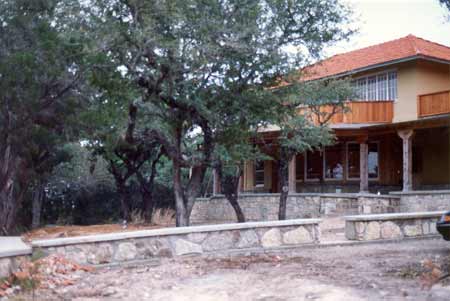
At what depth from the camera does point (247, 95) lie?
39.5 feet

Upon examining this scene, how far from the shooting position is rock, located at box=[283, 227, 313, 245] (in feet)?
30.8

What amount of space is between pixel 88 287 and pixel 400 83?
59.6 feet

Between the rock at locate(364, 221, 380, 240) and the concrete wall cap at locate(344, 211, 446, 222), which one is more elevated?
the concrete wall cap at locate(344, 211, 446, 222)

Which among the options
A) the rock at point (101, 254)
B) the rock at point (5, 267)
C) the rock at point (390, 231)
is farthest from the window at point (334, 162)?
the rock at point (5, 267)

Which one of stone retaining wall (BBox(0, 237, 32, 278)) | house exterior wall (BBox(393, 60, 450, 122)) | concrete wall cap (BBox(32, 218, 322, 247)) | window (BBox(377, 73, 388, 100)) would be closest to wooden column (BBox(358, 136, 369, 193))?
house exterior wall (BBox(393, 60, 450, 122))

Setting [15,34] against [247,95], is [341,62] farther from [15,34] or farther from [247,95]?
[15,34]

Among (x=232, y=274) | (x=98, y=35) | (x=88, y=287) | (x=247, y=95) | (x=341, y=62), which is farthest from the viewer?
(x=341, y=62)

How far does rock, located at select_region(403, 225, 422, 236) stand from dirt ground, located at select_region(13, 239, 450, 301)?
1.55 metres

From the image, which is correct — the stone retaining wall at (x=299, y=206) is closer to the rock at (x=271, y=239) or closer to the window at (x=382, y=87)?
the window at (x=382, y=87)

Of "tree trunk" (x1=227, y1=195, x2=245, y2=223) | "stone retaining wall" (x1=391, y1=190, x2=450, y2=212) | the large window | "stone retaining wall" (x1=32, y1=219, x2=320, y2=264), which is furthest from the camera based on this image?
the large window

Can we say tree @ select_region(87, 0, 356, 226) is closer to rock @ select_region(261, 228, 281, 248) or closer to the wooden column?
rock @ select_region(261, 228, 281, 248)

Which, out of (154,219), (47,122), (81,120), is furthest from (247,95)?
(154,219)

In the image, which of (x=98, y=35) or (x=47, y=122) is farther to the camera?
(x=47, y=122)

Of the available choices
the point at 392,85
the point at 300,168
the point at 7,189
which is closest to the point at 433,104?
the point at 392,85
